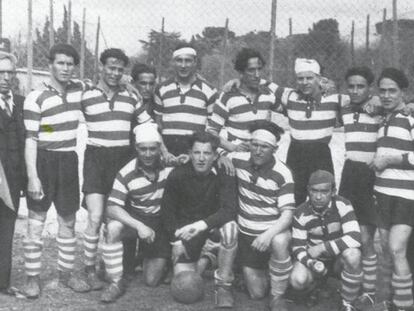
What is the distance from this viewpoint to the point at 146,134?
517 centimetres

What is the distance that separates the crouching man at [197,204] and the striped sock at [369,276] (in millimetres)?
Answer: 1074

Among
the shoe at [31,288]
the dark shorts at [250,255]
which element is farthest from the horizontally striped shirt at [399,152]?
the shoe at [31,288]

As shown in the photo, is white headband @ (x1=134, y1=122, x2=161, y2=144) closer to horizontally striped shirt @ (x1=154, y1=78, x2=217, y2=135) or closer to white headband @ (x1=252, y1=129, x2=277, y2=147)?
horizontally striped shirt @ (x1=154, y1=78, x2=217, y2=135)

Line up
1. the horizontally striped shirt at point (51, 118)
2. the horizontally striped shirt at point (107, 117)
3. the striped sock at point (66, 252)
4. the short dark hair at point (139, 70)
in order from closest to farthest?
the horizontally striped shirt at point (51, 118), the striped sock at point (66, 252), the horizontally striped shirt at point (107, 117), the short dark hair at point (139, 70)

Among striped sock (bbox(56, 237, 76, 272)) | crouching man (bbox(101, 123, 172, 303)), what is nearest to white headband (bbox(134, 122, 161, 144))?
crouching man (bbox(101, 123, 172, 303))

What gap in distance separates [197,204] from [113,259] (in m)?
0.84

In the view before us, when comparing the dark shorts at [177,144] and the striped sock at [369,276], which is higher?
the dark shorts at [177,144]

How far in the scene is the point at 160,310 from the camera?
16.0 ft

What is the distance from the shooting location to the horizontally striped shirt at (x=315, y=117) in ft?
17.9

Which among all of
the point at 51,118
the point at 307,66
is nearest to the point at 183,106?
the point at 307,66

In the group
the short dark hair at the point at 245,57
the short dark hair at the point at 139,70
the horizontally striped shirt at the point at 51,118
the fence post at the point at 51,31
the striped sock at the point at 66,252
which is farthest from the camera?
the fence post at the point at 51,31

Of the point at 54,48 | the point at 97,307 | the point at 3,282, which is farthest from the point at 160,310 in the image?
the point at 54,48

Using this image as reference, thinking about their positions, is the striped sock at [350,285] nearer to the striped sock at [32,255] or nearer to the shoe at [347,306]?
the shoe at [347,306]

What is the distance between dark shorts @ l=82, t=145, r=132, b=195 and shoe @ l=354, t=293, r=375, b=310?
7.58 feet
